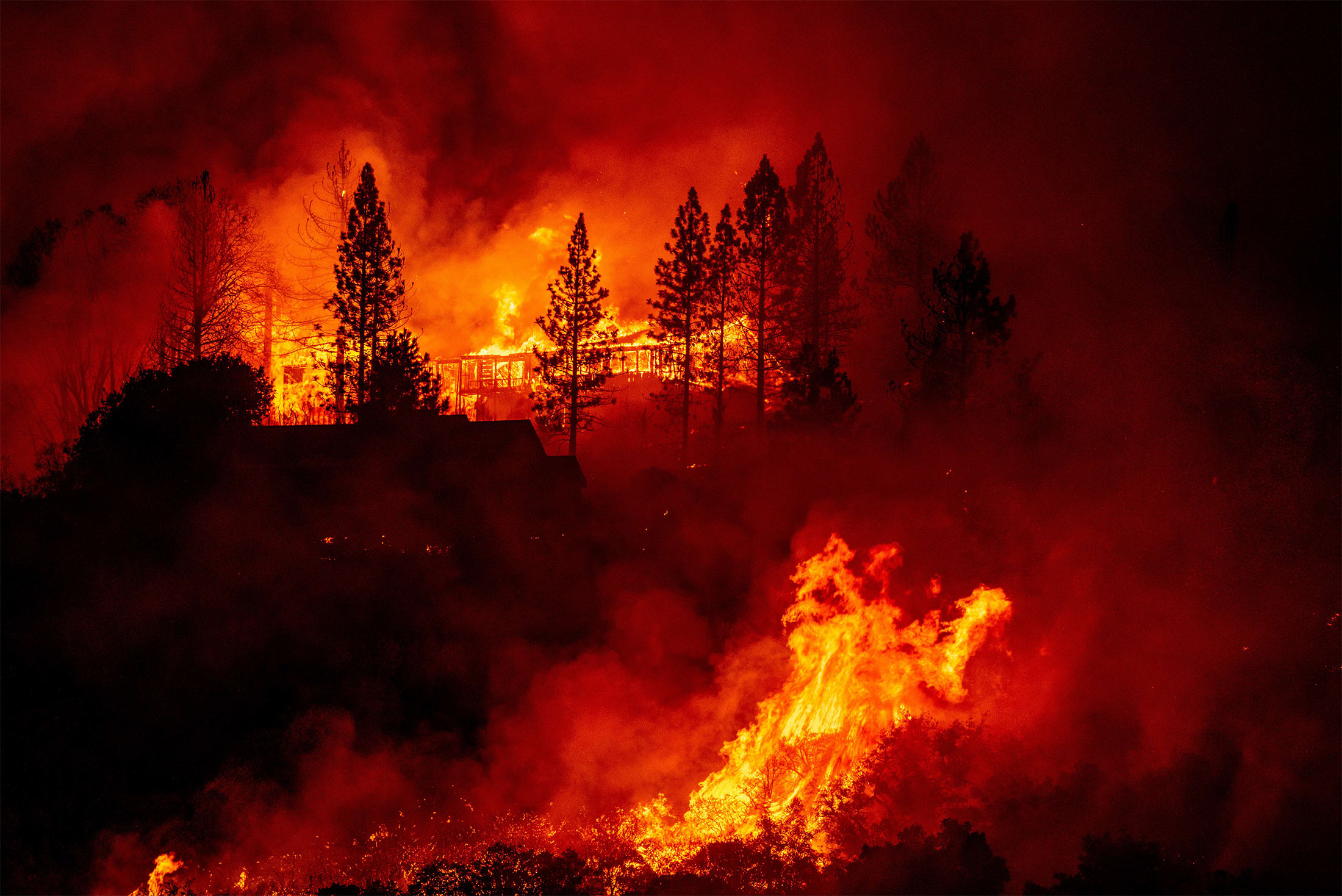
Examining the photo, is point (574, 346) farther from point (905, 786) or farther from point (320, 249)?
point (905, 786)

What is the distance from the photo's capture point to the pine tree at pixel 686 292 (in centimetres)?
2802

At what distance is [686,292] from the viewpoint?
28188mm

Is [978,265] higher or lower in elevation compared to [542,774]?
higher

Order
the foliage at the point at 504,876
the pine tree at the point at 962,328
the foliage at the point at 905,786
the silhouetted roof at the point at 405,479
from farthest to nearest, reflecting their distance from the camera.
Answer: the pine tree at the point at 962,328
the silhouetted roof at the point at 405,479
the foliage at the point at 905,786
the foliage at the point at 504,876

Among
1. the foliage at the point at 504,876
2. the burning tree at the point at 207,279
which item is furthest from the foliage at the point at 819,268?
the foliage at the point at 504,876

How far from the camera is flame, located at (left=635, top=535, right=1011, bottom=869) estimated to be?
8.33 meters

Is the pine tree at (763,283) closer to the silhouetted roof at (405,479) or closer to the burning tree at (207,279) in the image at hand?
the silhouetted roof at (405,479)

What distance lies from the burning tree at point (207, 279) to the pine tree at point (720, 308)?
45.8 feet

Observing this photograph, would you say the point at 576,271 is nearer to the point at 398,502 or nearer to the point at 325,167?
the point at 325,167

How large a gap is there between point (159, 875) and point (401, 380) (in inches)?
695

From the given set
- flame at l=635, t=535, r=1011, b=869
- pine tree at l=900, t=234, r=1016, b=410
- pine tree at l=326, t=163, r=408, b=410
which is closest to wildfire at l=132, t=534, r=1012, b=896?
flame at l=635, t=535, r=1011, b=869

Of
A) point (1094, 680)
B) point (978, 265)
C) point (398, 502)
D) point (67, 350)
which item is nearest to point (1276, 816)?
point (1094, 680)

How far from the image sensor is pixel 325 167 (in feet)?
104

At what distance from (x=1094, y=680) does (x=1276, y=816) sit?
1.98 m
